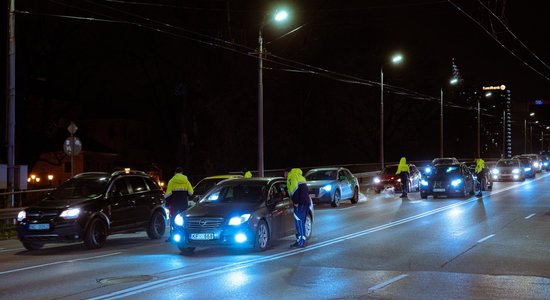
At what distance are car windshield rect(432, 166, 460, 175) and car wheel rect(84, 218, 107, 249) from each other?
57.1 ft

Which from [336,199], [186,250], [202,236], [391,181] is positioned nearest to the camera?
[202,236]

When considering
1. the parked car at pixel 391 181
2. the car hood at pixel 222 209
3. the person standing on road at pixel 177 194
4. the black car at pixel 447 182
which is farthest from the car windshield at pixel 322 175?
the car hood at pixel 222 209

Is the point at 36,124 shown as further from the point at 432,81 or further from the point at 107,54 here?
the point at 432,81

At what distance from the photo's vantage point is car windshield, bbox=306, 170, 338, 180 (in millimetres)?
25394

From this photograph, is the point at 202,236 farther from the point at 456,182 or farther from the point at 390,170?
the point at 390,170

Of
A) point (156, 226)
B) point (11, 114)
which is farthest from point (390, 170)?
point (11, 114)

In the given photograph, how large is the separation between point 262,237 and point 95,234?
3926mm

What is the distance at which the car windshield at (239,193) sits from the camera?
13.4 metres

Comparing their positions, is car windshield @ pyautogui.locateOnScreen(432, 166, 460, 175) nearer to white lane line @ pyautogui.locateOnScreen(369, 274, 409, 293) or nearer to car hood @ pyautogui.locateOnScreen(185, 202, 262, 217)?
car hood @ pyautogui.locateOnScreen(185, 202, 262, 217)

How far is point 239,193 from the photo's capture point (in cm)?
1364

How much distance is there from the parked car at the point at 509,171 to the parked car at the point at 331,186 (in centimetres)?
2136

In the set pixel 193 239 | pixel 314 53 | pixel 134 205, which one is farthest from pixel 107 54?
pixel 193 239

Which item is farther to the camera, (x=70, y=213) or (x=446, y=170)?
(x=446, y=170)

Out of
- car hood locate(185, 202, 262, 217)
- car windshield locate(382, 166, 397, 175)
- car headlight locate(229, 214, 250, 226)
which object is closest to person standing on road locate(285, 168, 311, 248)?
car hood locate(185, 202, 262, 217)
